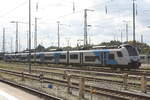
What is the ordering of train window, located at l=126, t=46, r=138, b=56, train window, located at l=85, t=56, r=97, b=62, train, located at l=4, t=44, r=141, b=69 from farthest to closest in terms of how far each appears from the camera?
train window, located at l=85, t=56, r=97, b=62, train window, located at l=126, t=46, r=138, b=56, train, located at l=4, t=44, r=141, b=69

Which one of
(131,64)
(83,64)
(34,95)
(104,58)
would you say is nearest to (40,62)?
(83,64)

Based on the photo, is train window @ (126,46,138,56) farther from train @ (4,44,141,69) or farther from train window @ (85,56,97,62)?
train window @ (85,56,97,62)

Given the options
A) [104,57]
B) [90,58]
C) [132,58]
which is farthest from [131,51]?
[90,58]

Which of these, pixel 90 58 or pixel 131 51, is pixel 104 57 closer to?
pixel 131 51

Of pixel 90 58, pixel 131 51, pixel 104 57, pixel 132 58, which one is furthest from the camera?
pixel 90 58

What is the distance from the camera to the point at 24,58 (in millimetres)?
72812

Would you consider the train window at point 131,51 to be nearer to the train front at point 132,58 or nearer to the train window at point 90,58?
the train front at point 132,58

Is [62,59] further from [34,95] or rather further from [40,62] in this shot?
[34,95]

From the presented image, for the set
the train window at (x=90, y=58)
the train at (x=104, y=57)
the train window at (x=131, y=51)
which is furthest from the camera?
the train window at (x=90, y=58)

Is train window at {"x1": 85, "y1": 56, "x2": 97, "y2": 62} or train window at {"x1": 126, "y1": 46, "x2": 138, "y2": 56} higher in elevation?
train window at {"x1": 126, "y1": 46, "x2": 138, "y2": 56}

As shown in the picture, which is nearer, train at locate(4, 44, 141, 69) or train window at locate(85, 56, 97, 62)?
train at locate(4, 44, 141, 69)

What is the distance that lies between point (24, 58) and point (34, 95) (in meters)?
56.6

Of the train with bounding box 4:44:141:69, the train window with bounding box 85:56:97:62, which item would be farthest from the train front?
the train window with bounding box 85:56:97:62

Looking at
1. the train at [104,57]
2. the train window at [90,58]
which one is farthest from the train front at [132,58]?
the train window at [90,58]
